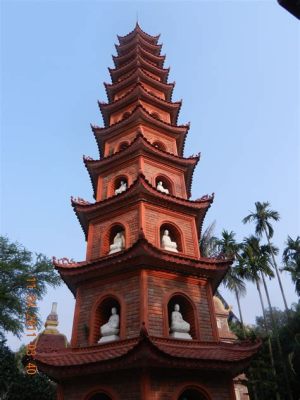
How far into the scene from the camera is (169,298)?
34.5 ft

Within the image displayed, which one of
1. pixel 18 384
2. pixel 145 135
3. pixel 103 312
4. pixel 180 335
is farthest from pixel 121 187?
pixel 18 384

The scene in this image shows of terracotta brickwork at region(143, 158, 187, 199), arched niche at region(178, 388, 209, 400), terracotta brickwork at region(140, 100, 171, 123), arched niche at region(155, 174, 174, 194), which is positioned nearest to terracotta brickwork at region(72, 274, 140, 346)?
arched niche at region(178, 388, 209, 400)

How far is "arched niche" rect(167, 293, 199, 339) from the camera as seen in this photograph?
10531mm

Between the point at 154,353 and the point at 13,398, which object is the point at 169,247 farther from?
the point at 13,398

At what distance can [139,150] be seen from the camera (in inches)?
558

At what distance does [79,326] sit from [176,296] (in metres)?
3.12

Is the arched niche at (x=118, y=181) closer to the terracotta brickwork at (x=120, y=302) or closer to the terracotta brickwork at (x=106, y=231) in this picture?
the terracotta brickwork at (x=106, y=231)

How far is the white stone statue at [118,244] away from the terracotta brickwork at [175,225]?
94 cm

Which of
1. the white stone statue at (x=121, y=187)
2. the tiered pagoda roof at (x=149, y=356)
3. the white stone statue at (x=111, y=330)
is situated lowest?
the tiered pagoda roof at (x=149, y=356)

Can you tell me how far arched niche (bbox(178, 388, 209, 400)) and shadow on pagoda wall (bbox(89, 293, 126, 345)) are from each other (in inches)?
88.0

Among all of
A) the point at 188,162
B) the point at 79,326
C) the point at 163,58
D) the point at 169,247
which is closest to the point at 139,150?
the point at 188,162

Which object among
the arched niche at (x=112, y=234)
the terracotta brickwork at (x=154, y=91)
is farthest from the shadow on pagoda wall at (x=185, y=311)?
the terracotta brickwork at (x=154, y=91)

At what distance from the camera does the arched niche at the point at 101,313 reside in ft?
34.5

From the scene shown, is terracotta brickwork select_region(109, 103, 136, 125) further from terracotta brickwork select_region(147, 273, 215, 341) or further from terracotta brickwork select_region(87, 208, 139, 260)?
terracotta brickwork select_region(147, 273, 215, 341)
